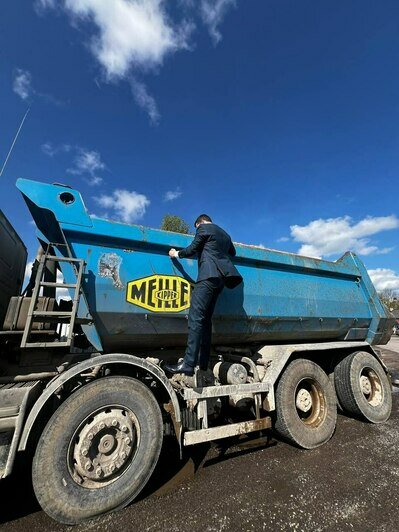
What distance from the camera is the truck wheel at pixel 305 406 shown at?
144 inches

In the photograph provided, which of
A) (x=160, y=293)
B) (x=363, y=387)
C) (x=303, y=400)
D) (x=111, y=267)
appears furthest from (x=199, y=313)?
(x=363, y=387)

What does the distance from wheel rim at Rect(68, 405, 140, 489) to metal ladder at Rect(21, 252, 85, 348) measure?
752 mm

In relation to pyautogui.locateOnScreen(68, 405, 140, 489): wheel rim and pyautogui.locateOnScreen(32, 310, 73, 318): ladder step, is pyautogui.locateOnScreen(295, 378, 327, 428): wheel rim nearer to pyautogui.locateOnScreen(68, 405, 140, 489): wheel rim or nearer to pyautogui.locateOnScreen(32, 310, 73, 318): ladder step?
pyautogui.locateOnScreen(68, 405, 140, 489): wheel rim

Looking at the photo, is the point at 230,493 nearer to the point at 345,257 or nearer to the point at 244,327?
the point at 244,327

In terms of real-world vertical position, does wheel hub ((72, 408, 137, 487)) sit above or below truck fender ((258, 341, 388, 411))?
below

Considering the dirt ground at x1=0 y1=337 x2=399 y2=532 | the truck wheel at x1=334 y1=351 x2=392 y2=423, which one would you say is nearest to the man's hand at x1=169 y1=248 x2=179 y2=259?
the dirt ground at x1=0 y1=337 x2=399 y2=532

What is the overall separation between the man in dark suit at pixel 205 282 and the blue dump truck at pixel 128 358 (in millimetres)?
205

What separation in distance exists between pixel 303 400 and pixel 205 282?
2.42m

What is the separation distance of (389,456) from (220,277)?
313 cm

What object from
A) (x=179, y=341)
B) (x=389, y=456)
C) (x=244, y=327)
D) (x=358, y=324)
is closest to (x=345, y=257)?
(x=358, y=324)

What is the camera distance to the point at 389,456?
352 cm

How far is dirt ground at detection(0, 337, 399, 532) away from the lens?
90.7 inches

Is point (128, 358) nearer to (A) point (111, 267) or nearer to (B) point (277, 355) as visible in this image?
(A) point (111, 267)

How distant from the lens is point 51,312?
8.25 ft
